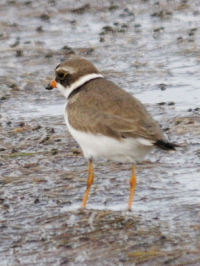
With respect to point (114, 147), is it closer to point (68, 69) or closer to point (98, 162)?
point (68, 69)

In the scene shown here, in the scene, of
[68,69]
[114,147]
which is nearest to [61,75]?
[68,69]

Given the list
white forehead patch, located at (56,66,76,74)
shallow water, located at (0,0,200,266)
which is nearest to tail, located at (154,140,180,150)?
shallow water, located at (0,0,200,266)

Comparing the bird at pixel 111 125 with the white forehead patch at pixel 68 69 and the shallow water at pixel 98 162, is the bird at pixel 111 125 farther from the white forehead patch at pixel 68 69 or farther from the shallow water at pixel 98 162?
the shallow water at pixel 98 162

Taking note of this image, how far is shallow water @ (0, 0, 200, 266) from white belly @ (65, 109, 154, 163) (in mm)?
505

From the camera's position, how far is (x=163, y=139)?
7.11 metres

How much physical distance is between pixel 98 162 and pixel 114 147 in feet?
5.62

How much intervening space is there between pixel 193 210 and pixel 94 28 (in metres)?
9.16

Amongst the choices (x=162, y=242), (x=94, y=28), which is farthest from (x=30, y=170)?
(x=94, y=28)

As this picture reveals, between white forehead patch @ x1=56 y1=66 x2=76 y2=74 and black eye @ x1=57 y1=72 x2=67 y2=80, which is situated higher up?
white forehead patch @ x1=56 y1=66 x2=76 y2=74

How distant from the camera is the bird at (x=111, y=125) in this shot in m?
7.19

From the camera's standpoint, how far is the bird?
7188mm

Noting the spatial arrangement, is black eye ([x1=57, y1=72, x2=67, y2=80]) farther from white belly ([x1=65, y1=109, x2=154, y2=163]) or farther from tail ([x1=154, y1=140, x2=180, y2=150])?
tail ([x1=154, y1=140, x2=180, y2=150])

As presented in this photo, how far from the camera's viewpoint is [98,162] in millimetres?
8992

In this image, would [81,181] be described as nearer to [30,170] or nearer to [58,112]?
[30,170]
